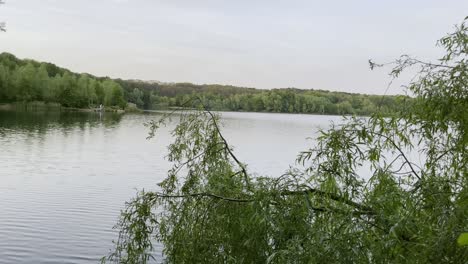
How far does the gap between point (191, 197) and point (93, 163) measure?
65.2ft

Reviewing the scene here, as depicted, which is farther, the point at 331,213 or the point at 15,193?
the point at 15,193

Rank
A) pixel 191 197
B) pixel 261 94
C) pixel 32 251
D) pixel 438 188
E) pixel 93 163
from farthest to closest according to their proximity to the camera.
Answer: pixel 261 94
pixel 93 163
pixel 32 251
pixel 191 197
pixel 438 188

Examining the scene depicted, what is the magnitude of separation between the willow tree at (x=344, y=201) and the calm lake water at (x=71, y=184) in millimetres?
463

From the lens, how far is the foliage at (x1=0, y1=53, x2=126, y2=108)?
76913 mm

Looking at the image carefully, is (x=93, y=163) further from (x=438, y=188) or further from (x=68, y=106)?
(x=68, y=106)

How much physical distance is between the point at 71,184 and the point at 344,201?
15.7 meters

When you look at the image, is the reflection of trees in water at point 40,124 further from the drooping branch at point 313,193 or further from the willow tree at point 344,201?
the drooping branch at point 313,193

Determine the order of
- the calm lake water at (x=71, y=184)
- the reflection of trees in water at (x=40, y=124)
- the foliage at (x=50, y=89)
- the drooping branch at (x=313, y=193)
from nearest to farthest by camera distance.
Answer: the drooping branch at (x=313, y=193) < the calm lake water at (x=71, y=184) < the reflection of trees in water at (x=40, y=124) < the foliage at (x=50, y=89)

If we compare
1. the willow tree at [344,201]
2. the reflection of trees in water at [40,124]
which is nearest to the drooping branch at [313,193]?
the willow tree at [344,201]

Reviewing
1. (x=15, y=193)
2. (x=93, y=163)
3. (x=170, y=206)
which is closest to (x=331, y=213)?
(x=170, y=206)

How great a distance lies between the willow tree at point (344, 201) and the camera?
2779 millimetres

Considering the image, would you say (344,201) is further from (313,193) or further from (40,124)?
(40,124)

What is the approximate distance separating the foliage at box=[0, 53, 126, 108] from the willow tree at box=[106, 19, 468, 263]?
7878 cm

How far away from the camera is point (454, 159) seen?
10.9 feet
